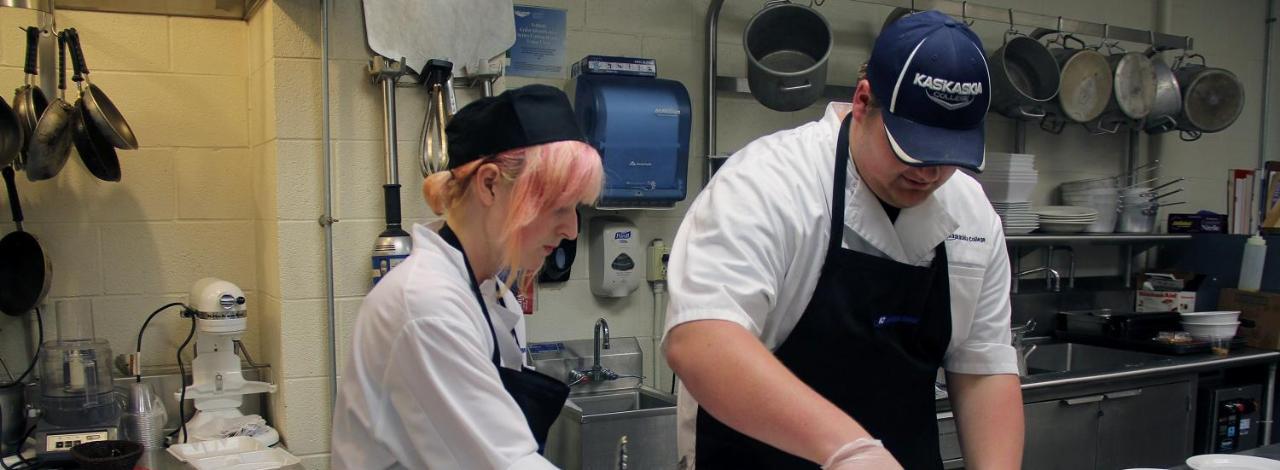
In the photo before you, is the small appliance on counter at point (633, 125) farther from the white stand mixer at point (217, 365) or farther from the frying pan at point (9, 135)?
the frying pan at point (9, 135)

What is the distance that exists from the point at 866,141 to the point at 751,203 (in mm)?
233

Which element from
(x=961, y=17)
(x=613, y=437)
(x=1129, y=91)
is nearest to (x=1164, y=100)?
(x=1129, y=91)

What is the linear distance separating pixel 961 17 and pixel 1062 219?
101cm

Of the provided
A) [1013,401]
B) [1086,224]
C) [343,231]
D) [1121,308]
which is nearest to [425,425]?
[1013,401]

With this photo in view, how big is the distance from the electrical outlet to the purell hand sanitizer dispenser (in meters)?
0.09

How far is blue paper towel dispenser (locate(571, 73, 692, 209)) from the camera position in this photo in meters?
2.95

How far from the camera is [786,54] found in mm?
3438

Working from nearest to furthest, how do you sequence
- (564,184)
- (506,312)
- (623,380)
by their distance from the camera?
(564,184) < (506,312) < (623,380)

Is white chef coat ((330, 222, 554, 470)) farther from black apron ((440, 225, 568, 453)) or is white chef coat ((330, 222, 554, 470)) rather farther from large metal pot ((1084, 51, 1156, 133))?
large metal pot ((1084, 51, 1156, 133))

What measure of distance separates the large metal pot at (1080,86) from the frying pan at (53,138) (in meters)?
3.60

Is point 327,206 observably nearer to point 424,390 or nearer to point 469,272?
point 469,272

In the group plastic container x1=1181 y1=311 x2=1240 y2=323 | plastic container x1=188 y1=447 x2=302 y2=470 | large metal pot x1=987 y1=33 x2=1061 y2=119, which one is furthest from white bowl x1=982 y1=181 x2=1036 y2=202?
plastic container x1=188 y1=447 x2=302 y2=470

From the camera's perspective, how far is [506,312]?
1538 millimetres

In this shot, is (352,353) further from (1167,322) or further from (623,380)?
(1167,322)
